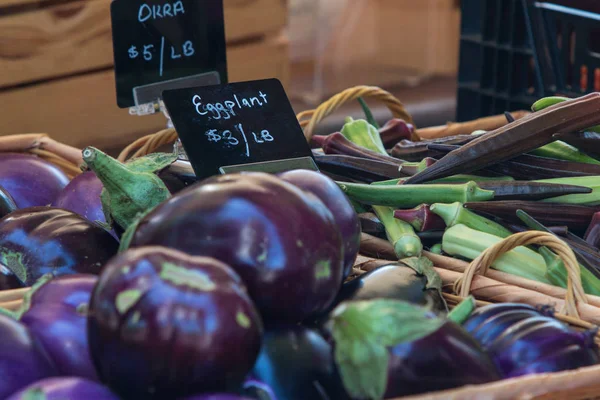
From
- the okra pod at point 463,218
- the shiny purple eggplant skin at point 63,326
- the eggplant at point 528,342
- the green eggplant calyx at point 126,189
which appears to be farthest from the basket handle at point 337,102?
the shiny purple eggplant skin at point 63,326

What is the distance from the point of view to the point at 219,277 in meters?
0.67

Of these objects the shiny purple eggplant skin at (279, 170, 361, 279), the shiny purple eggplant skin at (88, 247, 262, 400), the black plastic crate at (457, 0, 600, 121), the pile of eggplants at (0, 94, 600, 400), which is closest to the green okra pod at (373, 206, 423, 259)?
the pile of eggplants at (0, 94, 600, 400)

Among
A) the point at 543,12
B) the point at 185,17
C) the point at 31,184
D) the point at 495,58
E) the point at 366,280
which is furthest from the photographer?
the point at 495,58

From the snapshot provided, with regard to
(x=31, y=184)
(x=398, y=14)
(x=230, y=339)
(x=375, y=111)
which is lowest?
(x=375, y=111)

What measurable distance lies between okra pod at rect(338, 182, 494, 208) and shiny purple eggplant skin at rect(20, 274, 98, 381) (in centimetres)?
66

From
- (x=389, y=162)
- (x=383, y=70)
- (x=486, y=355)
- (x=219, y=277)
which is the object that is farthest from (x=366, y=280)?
(x=383, y=70)

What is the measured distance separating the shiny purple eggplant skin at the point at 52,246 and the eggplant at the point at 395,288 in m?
0.30

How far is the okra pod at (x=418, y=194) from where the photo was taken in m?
1.33

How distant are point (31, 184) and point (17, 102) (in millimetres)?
993

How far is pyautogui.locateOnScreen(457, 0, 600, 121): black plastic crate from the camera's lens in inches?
79.3

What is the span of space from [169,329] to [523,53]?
1.80 m

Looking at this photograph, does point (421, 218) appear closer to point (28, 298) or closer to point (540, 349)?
point (540, 349)

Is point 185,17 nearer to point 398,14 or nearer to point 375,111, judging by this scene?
point 375,111

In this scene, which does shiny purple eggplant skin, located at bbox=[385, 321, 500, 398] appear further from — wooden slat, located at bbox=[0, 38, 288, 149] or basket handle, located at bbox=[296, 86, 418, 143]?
wooden slat, located at bbox=[0, 38, 288, 149]
